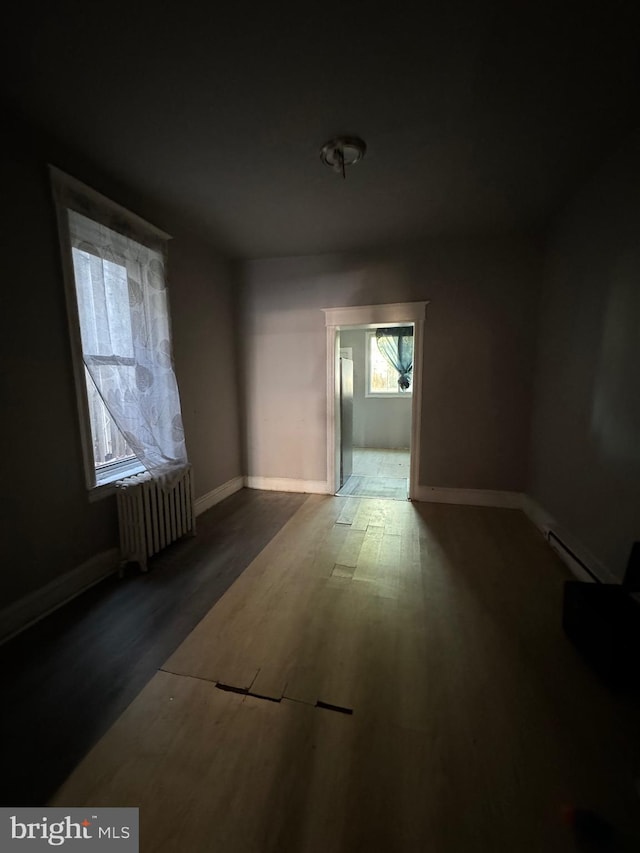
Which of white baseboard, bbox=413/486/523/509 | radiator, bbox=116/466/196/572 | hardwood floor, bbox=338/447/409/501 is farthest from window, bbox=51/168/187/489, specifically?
white baseboard, bbox=413/486/523/509

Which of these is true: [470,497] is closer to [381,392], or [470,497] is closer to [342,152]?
[342,152]

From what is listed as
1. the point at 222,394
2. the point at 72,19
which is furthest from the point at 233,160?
the point at 222,394

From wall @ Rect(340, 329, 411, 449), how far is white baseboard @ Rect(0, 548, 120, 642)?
485 centimetres

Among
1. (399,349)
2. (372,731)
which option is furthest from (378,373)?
(372,731)

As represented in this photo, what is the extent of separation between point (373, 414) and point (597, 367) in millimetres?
4379

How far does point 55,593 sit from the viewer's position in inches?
77.3

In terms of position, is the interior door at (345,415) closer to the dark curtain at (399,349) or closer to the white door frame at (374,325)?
the white door frame at (374,325)

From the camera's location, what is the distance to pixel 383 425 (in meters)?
6.44

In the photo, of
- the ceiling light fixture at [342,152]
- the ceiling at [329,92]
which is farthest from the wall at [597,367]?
the ceiling light fixture at [342,152]

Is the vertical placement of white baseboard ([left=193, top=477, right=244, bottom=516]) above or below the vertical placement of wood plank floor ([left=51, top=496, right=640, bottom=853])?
above

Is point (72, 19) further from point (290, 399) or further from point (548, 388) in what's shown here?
point (548, 388)

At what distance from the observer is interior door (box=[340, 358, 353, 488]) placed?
402 centimetres
